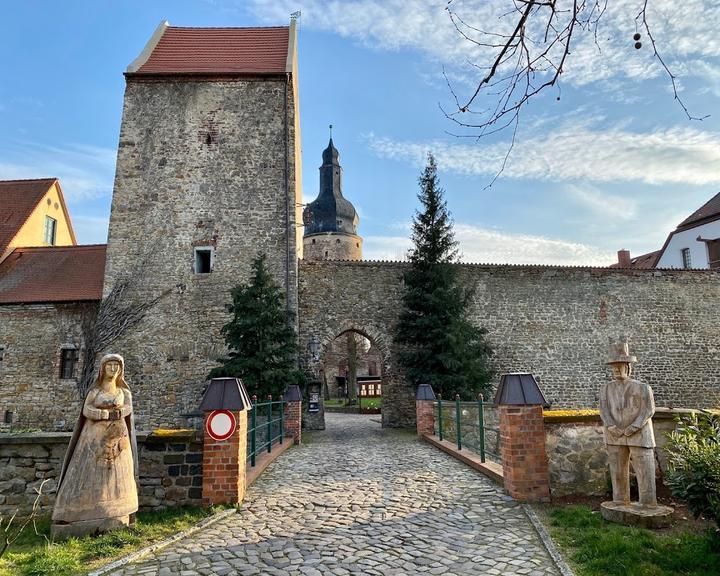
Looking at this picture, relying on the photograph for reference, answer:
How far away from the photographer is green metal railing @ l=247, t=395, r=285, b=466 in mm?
8992

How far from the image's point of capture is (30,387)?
17.0 meters

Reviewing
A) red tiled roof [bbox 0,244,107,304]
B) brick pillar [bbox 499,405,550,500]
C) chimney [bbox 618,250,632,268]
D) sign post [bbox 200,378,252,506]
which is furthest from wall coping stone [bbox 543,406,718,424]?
chimney [bbox 618,250,632,268]

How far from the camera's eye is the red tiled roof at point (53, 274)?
17797mm

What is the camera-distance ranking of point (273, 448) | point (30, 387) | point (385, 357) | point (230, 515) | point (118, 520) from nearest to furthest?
point (118, 520)
point (230, 515)
point (273, 448)
point (30, 387)
point (385, 357)

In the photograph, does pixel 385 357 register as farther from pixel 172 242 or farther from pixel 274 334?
pixel 172 242

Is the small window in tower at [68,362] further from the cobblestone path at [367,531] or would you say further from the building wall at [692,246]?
the building wall at [692,246]

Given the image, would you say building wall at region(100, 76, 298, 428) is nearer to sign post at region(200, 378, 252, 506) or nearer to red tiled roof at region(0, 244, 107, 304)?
red tiled roof at region(0, 244, 107, 304)

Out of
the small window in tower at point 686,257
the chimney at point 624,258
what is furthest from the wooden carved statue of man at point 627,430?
the chimney at point 624,258

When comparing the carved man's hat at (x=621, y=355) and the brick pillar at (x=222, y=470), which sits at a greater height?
the carved man's hat at (x=621, y=355)

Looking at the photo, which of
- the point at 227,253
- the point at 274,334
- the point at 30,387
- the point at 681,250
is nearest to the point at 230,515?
the point at 274,334

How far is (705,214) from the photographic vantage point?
28.8m

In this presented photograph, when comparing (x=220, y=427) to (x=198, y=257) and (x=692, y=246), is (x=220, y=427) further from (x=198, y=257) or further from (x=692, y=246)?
(x=692, y=246)

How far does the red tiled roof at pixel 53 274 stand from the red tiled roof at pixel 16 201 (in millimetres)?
1049

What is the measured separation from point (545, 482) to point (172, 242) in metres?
14.5
